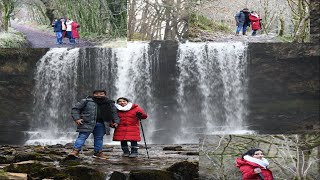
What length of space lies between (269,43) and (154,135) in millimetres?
2109

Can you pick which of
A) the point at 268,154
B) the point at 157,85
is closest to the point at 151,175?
the point at 268,154

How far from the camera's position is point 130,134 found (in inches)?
238

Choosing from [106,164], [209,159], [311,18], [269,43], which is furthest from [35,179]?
[311,18]

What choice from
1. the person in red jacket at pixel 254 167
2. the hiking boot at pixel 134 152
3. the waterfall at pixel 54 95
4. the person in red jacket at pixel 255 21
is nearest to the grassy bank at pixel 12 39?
the waterfall at pixel 54 95

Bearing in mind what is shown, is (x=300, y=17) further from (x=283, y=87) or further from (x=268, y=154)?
(x=268, y=154)

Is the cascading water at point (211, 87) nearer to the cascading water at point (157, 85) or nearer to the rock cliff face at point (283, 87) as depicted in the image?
the cascading water at point (157, 85)

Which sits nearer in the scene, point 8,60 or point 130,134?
point 130,134

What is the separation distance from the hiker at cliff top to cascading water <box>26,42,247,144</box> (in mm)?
332

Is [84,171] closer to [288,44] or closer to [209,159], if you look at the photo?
[209,159]

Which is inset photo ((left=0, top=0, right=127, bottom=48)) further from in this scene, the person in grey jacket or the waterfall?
the person in grey jacket

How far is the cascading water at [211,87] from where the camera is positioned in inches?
312

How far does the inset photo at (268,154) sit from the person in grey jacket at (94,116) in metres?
1.47

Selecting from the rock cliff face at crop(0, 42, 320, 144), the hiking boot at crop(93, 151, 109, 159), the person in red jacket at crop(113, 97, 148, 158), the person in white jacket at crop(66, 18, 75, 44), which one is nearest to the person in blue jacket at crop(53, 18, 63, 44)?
the person in white jacket at crop(66, 18, 75, 44)

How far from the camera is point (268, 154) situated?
7.06 m
